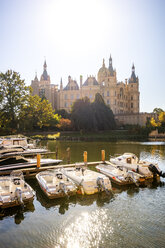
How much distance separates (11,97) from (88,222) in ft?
110

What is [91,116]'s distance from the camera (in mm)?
62500

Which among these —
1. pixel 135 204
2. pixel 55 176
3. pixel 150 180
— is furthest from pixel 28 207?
pixel 150 180

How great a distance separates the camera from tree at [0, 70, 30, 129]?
3884cm

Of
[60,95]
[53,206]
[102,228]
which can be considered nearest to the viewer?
[102,228]

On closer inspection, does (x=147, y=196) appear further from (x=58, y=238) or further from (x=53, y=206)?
(x=58, y=238)

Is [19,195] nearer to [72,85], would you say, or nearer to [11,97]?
[11,97]

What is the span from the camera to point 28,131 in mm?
60781

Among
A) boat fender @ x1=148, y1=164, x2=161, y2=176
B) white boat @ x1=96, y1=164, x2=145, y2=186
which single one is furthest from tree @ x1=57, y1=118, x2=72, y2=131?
boat fender @ x1=148, y1=164, x2=161, y2=176

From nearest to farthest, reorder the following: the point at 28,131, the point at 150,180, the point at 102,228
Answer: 1. the point at 102,228
2. the point at 150,180
3. the point at 28,131

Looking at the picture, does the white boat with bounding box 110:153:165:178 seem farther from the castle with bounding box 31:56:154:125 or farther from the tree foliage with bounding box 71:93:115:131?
the castle with bounding box 31:56:154:125

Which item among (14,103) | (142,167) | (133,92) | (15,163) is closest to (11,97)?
(14,103)

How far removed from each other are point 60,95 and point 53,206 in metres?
88.7

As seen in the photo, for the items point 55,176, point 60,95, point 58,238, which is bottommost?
point 58,238

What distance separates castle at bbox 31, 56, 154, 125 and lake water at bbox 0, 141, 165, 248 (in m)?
74.9
